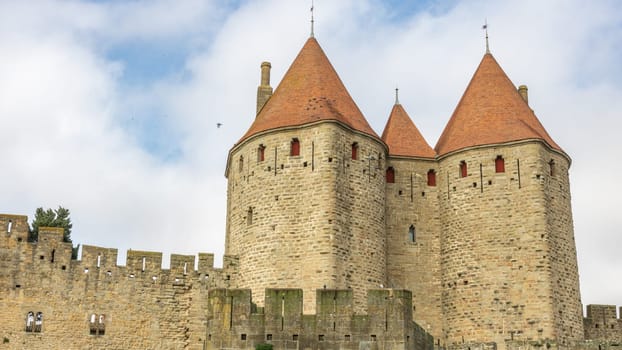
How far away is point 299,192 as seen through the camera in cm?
3020

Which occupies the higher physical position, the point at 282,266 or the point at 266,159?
the point at 266,159

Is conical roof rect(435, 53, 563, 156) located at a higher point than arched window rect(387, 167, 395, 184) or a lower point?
higher

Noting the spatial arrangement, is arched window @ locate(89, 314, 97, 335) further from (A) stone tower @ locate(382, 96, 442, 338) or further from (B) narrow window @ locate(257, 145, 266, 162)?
(A) stone tower @ locate(382, 96, 442, 338)

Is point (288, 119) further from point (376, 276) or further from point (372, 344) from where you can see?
point (372, 344)

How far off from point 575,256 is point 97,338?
16206 mm

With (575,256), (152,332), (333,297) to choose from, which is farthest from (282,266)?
(575,256)

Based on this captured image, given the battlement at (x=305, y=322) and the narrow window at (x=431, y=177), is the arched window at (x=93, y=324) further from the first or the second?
the narrow window at (x=431, y=177)

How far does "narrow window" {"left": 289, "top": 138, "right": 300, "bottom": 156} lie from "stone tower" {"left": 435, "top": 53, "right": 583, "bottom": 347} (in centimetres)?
570

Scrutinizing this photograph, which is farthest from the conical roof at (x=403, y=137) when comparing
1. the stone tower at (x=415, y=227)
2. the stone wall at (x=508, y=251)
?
the stone wall at (x=508, y=251)

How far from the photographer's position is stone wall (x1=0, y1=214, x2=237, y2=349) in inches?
1139

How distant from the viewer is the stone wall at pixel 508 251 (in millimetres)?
30172

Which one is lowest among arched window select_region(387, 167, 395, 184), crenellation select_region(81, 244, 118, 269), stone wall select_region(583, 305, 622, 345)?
stone wall select_region(583, 305, 622, 345)

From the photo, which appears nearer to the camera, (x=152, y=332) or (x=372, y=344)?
(x=372, y=344)

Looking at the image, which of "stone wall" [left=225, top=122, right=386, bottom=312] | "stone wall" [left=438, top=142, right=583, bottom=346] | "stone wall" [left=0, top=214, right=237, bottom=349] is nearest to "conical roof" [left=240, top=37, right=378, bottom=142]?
"stone wall" [left=225, top=122, right=386, bottom=312]
